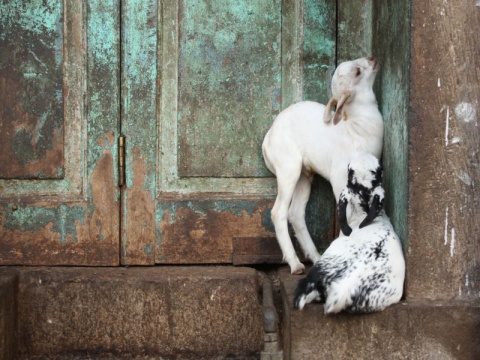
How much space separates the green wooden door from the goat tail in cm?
80

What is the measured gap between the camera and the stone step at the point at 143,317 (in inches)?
149

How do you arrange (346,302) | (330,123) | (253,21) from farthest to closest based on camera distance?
(253,21) → (330,123) → (346,302)

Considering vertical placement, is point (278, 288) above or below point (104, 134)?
below

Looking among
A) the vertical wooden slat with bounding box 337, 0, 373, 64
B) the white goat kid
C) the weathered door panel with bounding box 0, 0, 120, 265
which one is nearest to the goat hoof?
the white goat kid

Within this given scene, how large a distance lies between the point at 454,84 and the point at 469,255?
71cm

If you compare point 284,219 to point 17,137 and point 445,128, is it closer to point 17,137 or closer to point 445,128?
point 445,128

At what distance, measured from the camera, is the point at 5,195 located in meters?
4.02

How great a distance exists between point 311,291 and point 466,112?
0.97 meters

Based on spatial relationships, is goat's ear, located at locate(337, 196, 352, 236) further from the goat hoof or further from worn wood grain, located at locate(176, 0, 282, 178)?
worn wood grain, located at locate(176, 0, 282, 178)

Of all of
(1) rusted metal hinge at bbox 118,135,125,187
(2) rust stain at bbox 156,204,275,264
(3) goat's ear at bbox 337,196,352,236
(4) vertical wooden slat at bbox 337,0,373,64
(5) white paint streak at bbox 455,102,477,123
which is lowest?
(2) rust stain at bbox 156,204,275,264

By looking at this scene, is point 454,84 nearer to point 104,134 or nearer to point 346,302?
point 346,302

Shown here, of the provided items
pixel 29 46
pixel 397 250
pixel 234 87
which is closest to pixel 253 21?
pixel 234 87

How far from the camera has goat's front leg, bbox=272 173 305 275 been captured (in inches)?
148

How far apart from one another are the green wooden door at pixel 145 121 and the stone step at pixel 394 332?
2.74 ft
